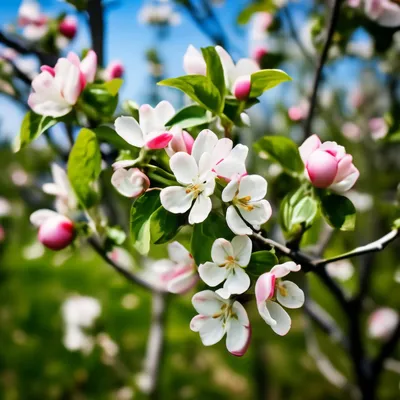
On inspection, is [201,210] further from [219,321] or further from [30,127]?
[30,127]

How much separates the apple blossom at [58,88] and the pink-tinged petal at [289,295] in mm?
297

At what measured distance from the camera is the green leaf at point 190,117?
1.64 ft

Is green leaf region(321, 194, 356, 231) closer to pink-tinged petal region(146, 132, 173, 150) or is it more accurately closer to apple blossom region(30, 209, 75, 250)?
pink-tinged petal region(146, 132, 173, 150)

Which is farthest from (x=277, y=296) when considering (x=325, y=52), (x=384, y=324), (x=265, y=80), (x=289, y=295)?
(x=384, y=324)

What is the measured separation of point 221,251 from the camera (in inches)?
17.0

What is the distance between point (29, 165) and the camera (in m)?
2.58

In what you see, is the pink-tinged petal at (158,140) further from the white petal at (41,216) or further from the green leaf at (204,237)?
the white petal at (41,216)

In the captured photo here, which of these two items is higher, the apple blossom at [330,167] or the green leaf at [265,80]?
the green leaf at [265,80]

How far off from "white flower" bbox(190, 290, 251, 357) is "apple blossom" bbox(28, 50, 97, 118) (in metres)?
A: 0.26

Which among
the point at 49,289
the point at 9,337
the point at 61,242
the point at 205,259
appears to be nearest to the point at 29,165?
the point at 49,289

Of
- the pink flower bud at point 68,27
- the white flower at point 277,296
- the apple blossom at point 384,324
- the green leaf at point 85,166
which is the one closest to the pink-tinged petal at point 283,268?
the white flower at point 277,296

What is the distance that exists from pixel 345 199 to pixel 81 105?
31cm

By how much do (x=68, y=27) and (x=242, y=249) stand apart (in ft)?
2.26

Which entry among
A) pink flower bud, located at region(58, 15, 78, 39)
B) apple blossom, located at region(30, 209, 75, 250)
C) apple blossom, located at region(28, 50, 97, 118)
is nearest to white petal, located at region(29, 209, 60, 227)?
apple blossom, located at region(30, 209, 75, 250)
